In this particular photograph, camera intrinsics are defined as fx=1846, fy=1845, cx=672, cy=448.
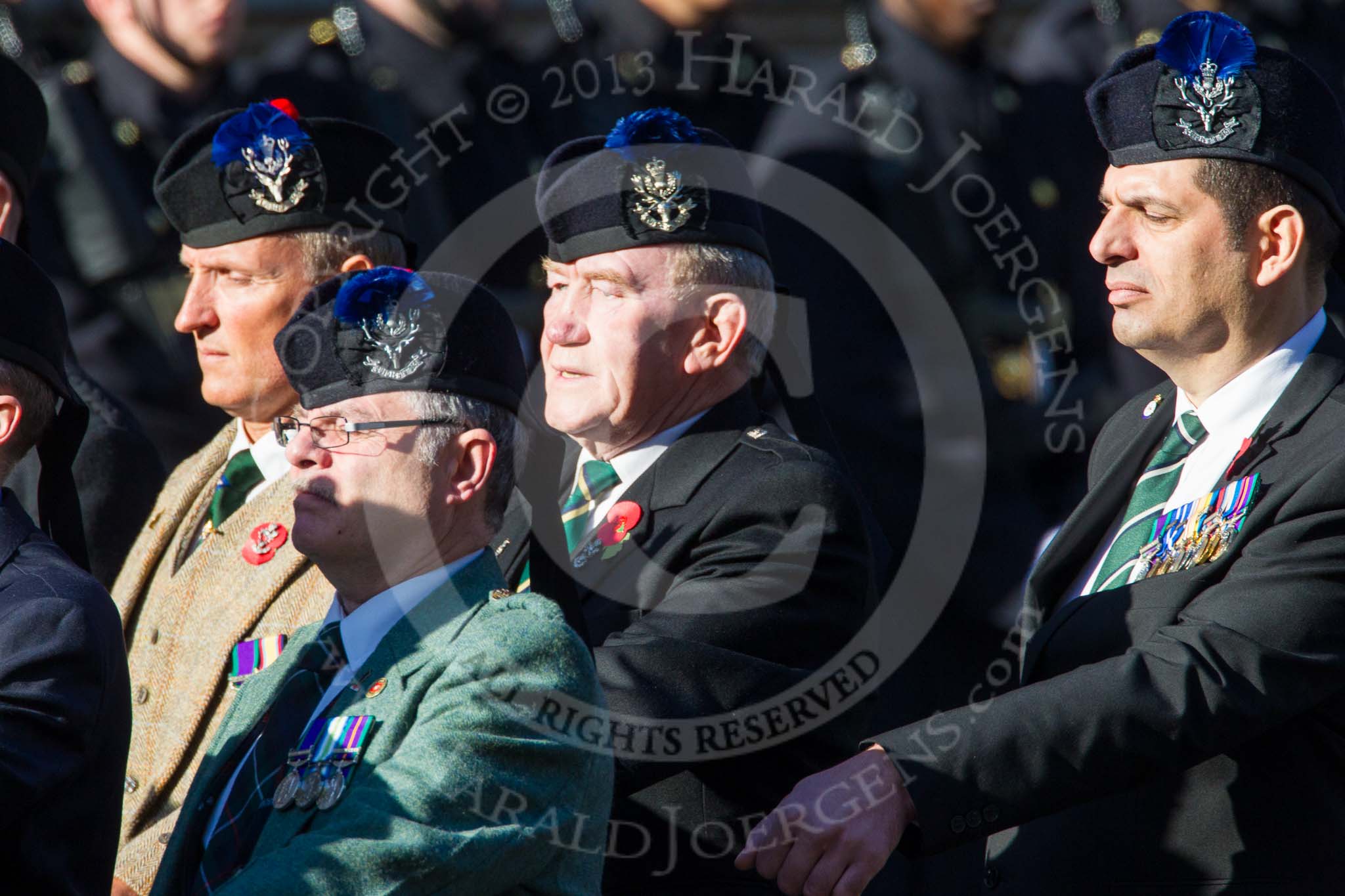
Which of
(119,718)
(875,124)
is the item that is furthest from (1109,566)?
(875,124)

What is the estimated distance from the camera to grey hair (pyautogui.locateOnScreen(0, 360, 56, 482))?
287 cm

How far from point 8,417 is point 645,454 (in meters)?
1.12

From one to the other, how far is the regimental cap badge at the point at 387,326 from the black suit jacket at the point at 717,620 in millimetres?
555

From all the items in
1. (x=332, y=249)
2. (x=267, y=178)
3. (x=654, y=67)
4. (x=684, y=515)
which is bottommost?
(x=684, y=515)

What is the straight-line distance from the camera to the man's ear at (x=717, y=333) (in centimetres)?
342

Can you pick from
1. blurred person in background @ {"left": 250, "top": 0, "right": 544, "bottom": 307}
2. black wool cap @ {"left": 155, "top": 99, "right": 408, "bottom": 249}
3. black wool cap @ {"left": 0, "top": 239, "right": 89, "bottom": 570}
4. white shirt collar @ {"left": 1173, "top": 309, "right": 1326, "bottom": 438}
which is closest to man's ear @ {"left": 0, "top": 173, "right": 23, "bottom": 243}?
black wool cap @ {"left": 155, "top": 99, "right": 408, "bottom": 249}

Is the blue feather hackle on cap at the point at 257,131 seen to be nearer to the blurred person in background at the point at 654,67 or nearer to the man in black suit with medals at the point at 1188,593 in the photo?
the blurred person in background at the point at 654,67

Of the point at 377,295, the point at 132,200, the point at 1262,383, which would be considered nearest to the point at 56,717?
the point at 377,295

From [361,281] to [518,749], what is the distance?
0.88m

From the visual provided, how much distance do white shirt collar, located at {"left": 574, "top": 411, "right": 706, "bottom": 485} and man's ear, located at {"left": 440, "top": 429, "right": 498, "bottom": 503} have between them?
0.57 m

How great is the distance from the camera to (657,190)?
135 inches

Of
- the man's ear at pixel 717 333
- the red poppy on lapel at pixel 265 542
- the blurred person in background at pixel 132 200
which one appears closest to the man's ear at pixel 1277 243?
the man's ear at pixel 717 333

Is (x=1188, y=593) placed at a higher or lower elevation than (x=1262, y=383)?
lower

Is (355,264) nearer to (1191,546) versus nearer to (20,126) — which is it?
(20,126)
